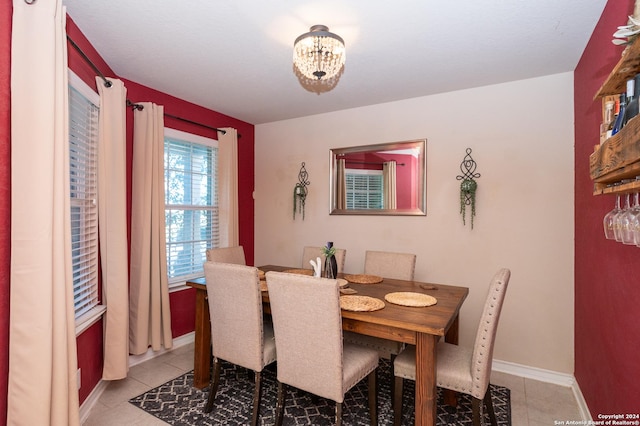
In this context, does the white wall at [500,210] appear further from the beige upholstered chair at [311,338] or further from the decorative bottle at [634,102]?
the decorative bottle at [634,102]

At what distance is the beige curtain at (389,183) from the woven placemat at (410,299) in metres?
1.32

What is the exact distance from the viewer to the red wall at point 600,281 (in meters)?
1.58

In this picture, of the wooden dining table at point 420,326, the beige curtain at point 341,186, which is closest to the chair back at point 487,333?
the wooden dining table at point 420,326

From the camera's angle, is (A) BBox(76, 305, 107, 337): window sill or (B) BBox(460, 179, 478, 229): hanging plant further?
(B) BBox(460, 179, 478, 229): hanging plant

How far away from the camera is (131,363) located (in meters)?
2.95

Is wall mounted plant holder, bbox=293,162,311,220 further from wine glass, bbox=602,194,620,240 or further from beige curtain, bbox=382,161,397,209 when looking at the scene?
wine glass, bbox=602,194,620,240

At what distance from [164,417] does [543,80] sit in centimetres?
384

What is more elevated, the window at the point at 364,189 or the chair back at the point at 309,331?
the window at the point at 364,189

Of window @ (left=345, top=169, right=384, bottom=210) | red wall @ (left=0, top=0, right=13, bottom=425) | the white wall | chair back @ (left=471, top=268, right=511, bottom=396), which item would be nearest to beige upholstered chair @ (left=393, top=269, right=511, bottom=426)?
chair back @ (left=471, top=268, right=511, bottom=396)

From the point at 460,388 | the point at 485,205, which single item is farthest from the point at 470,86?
the point at 460,388

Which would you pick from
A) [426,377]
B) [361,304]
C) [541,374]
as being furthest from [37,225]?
[541,374]

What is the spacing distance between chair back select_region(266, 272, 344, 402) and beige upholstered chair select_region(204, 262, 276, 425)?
195 mm

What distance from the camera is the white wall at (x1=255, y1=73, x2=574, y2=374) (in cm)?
273

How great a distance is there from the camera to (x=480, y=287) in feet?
9.93
